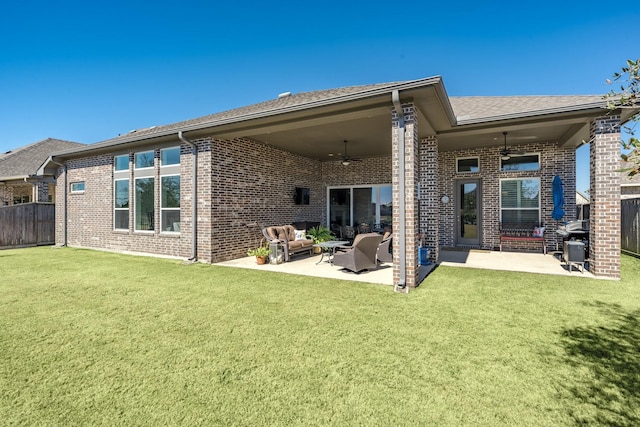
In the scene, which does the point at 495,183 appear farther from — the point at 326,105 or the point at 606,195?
the point at 326,105

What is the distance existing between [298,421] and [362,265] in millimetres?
4644

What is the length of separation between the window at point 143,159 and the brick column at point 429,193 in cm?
782

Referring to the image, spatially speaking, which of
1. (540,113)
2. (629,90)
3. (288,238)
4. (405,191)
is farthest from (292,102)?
(629,90)

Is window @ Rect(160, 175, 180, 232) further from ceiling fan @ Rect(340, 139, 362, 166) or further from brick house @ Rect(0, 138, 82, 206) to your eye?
brick house @ Rect(0, 138, 82, 206)

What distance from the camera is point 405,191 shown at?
5223 millimetres

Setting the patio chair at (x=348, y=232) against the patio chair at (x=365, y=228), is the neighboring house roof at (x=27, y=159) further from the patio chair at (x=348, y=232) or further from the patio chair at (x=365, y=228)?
the patio chair at (x=365, y=228)

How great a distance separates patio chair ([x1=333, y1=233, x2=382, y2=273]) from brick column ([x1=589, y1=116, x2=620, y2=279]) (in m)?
4.25

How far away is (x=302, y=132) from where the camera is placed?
25.6ft

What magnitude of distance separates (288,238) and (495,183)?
22.8 feet

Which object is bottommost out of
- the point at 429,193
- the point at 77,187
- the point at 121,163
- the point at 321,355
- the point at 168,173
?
the point at 321,355

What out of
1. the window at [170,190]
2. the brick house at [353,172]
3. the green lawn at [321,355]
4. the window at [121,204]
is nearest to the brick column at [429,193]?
the brick house at [353,172]

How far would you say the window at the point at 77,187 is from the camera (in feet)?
35.1

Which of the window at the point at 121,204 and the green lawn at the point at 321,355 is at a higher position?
the window at the point at 121,204

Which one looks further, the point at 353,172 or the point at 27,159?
the point at 27,159
